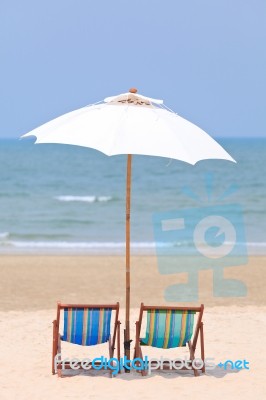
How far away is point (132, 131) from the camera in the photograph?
600 centimetres

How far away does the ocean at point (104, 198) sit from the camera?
2086cm

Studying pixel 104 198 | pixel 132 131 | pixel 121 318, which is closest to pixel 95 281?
pixel 121 318

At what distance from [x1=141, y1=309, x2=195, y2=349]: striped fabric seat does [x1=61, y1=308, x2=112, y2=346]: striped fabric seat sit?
1.17 ft

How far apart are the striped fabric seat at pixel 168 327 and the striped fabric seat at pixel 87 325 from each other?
0.36 metres

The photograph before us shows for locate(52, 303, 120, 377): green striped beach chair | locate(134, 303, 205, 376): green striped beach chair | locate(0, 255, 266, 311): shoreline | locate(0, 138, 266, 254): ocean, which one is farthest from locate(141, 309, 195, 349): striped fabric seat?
locate(0, 255, 266, 311): shoreline

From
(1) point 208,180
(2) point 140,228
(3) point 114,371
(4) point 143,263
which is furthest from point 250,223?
(1) point 208,180

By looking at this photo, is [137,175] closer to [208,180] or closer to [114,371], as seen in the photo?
[208,180]

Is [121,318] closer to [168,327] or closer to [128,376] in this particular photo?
[128,376]

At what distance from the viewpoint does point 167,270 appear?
14883mm

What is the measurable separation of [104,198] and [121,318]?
2720cm

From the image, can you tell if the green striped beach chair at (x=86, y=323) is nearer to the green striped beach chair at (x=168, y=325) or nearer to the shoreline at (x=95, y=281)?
the green striped beach chair at (x=168, y=325)

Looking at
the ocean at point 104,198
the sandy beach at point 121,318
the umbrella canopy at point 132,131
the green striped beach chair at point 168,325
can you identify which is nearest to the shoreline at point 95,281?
the sandy beach at point 121,318

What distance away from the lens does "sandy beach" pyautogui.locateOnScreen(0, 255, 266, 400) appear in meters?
6.22

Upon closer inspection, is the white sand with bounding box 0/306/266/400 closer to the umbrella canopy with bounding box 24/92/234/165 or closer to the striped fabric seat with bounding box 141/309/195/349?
the striped fabric seat with bounding box 141/309/195/349
